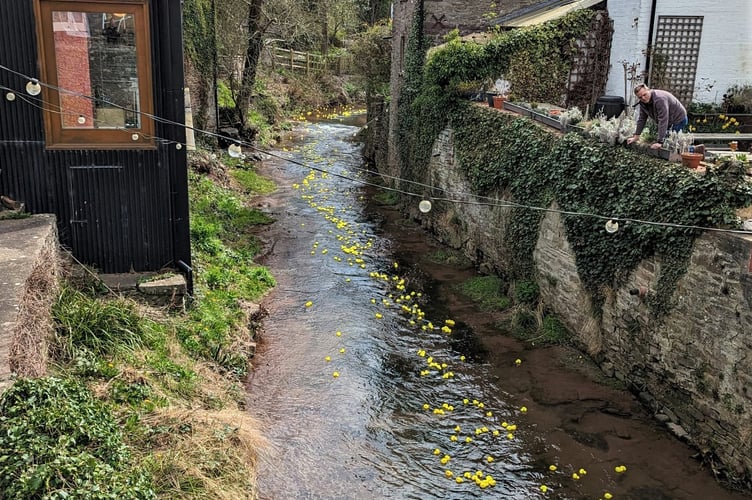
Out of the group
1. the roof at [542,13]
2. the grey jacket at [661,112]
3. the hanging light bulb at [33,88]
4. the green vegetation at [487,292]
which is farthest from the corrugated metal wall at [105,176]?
the roof at [542,13]

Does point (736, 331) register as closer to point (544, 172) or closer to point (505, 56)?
point (544, 172)

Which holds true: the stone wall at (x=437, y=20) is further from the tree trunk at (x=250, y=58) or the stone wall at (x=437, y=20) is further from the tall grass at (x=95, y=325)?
the tall grass at (x=95, y=325)

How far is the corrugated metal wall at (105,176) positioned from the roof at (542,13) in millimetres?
11241

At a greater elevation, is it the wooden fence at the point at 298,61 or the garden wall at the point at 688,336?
the wooden fence at the point at 298,61

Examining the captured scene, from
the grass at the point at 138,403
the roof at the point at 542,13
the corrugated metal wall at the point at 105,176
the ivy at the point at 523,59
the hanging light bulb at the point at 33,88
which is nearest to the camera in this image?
the grass at the point at 138,403

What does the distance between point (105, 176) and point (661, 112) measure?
8197 millimetres

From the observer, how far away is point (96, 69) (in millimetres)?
8633

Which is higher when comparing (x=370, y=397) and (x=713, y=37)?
(x=713, y=37)

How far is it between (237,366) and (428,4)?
13061 millimetres

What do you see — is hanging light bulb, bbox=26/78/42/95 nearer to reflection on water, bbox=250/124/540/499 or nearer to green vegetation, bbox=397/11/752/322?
reflection on water, bbox=250/124/540/499

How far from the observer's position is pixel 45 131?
8633 mm

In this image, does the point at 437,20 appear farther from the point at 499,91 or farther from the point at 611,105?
the point at 611,105

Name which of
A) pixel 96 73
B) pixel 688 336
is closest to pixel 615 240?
pixel 688 336

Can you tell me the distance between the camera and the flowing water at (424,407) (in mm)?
7992
